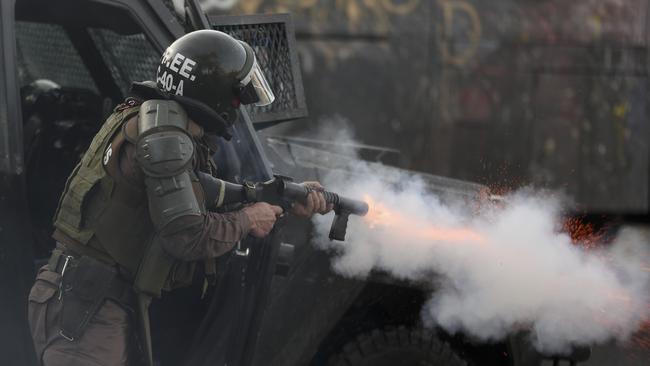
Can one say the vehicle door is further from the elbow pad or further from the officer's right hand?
the officer's right hand

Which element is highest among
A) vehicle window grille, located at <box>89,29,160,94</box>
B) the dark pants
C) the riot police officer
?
vehicle window grille, located at <box>89,29,160,94</box>

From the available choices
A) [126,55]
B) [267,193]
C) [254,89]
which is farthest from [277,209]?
[126,55]

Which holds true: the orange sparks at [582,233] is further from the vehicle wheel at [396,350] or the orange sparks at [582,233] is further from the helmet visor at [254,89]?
the helmet visor at [254,89]

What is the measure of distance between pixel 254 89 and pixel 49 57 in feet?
5.71

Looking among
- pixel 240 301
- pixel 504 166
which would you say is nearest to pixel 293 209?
pixel 240 301

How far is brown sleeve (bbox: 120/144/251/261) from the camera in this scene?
8.52 feet

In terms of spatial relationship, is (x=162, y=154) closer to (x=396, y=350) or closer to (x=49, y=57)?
(x=396, y=350)

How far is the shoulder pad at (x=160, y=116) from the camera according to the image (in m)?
2.56

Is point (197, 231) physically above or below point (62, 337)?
above

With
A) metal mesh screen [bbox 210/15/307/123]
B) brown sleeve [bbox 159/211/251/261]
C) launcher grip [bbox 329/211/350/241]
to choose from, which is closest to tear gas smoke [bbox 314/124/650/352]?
launcher grip [bbox 329/211/350/241]

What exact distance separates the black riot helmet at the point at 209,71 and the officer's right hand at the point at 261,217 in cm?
29

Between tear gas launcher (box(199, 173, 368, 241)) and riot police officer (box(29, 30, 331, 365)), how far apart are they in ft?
0.13

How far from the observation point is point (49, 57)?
4.20 metres

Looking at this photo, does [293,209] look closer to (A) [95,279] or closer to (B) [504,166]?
(A) [95,279]
